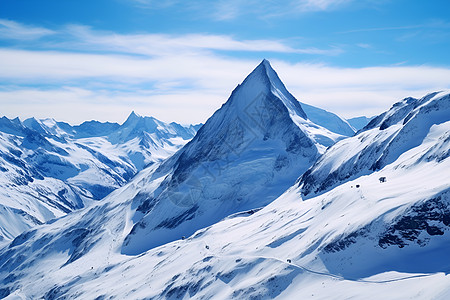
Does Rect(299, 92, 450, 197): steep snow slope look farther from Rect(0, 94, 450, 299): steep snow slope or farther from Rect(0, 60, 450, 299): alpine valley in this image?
Rect(0, 94, 450, 299): steep snow slope

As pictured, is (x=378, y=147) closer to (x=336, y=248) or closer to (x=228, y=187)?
(x=336, y=248)

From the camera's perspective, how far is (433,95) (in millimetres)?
130875

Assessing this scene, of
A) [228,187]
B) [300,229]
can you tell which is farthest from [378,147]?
[228,187]

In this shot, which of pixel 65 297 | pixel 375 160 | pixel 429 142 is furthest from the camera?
pixel 65 297

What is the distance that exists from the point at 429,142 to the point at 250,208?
75.4m

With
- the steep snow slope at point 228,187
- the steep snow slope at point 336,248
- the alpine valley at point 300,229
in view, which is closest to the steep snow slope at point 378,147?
the alpine valley at point 300,229

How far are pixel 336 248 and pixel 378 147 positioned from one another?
5274 centimetres

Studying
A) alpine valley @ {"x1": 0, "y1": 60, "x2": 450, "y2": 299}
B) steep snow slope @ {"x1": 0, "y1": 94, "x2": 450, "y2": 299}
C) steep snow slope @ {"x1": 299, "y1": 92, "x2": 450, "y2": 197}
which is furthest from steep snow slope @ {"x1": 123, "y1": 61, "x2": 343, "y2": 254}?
steep snow slope @ {"x1": 299, "y1": 92, "x2": 450, "y2": 197}

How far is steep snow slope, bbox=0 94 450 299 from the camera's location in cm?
6862

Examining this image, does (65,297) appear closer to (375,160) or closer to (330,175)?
(330,175)

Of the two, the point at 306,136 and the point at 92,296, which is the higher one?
the point at 306,136

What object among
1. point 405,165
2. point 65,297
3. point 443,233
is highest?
point 405,165

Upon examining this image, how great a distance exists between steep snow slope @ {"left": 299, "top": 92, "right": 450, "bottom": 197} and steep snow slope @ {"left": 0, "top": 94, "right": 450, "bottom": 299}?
73 cm

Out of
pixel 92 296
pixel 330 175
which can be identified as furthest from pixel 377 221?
pixel 92 296
